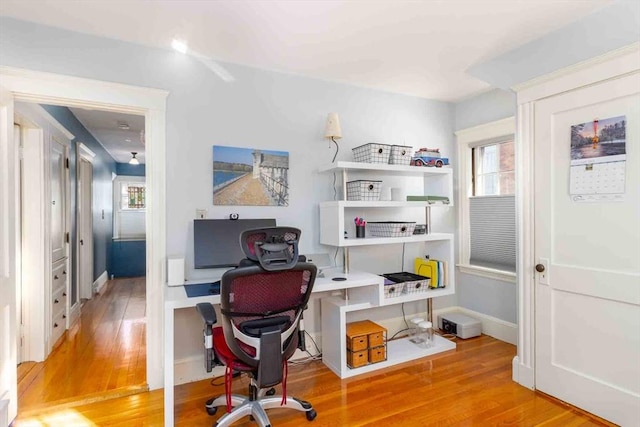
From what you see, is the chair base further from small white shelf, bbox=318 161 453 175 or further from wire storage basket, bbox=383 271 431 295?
small white shelf, bbox=318 161 453 175

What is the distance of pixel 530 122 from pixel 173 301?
266 centimetres

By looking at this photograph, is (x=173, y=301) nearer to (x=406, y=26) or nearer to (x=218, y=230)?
(x=218, y=230)

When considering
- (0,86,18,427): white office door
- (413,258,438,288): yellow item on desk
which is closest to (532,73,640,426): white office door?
(413,258,438,288): yellow item on desk

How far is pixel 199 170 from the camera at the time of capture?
2.63 meters

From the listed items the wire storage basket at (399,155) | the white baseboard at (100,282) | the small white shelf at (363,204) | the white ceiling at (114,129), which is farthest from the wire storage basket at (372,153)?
the white baseboard at (100,282)

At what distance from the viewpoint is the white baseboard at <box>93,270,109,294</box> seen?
17.3ft

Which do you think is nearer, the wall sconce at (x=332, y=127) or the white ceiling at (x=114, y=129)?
the wall sconce at (x=332, y=127)

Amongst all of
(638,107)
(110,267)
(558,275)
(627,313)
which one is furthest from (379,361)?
(110,267)

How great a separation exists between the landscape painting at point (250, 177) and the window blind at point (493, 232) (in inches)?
81.7

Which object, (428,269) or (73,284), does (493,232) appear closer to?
(428,269)

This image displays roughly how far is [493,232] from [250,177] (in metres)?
2.46

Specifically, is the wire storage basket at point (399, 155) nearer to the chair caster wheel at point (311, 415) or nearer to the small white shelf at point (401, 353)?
the small white shelf at point (401, 353)

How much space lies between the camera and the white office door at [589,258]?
6.37 ft

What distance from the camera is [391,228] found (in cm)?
304
